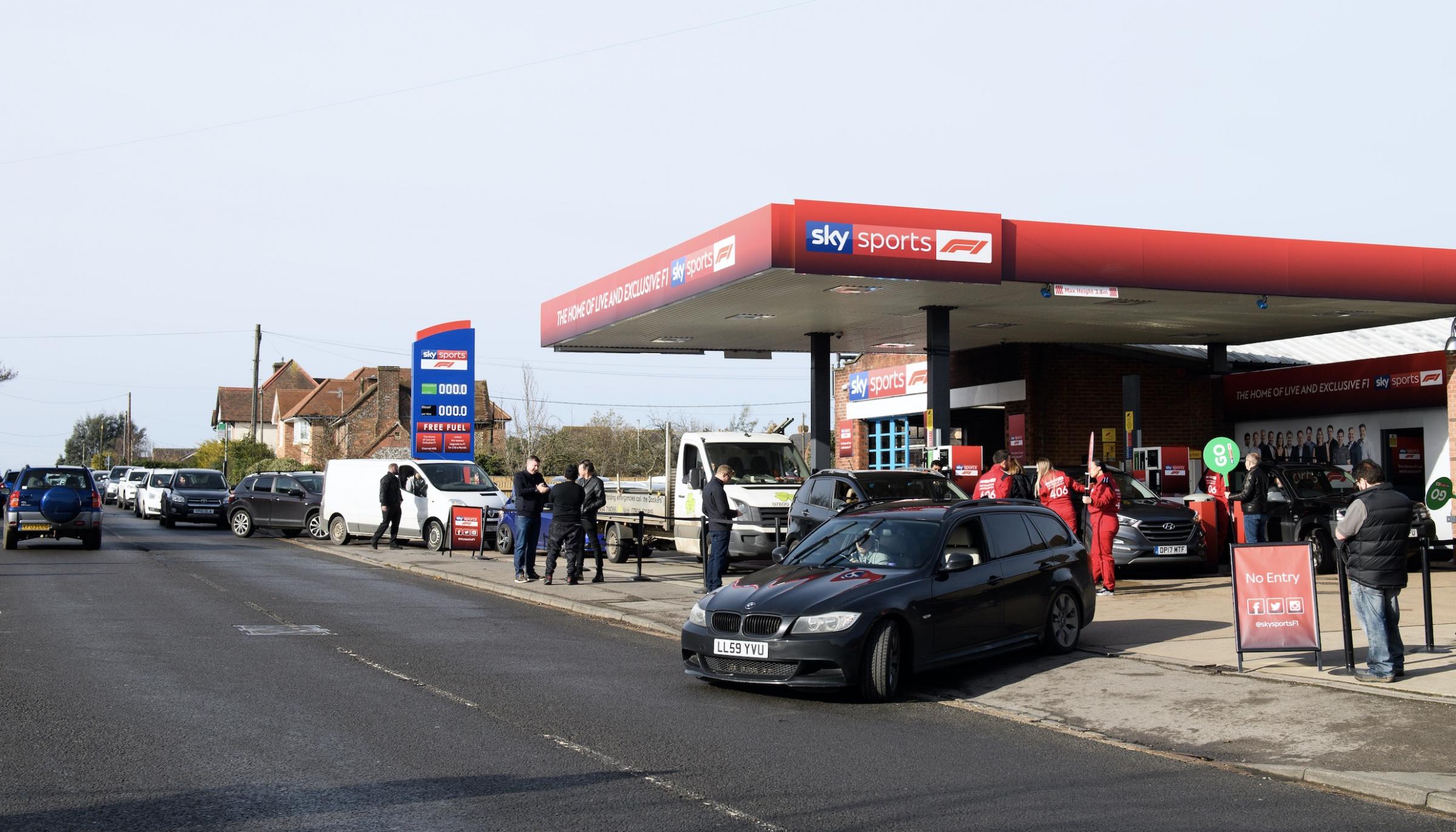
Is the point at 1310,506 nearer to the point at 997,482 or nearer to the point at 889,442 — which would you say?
the point at 997,482

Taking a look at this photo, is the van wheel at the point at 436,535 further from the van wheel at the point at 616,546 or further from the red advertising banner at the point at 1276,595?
the red advertising banner at the point at 1276,595

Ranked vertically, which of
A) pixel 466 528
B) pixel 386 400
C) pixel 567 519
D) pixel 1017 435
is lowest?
pixel 466 528

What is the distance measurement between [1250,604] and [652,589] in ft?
30.3

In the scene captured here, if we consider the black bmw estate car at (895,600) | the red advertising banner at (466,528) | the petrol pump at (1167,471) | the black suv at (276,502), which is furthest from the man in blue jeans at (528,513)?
the black suv at (276,502)

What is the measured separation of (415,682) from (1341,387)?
1957 centimetres

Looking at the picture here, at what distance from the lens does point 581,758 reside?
761cm

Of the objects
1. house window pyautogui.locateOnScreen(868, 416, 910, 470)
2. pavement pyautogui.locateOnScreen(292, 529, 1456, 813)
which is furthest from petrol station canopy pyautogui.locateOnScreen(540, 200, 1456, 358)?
house window pyautogui.locateOnScreen(868, 416, 910, 470)

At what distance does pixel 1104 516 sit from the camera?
15703 mm

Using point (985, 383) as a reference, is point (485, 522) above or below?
below

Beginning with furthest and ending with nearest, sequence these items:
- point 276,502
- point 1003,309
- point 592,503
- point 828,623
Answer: point 276,502 → point 1003,309 → point 592,503 → point 828,623

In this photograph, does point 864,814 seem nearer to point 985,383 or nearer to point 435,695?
point 435,695

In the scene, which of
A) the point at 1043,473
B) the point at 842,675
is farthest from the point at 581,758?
the point at 1043,473

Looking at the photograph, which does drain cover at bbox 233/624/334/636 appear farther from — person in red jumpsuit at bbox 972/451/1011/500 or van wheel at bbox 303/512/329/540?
van wheel at bbox 303/512/329/540

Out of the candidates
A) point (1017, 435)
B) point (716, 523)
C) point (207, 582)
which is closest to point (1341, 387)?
point (1017, 435)
